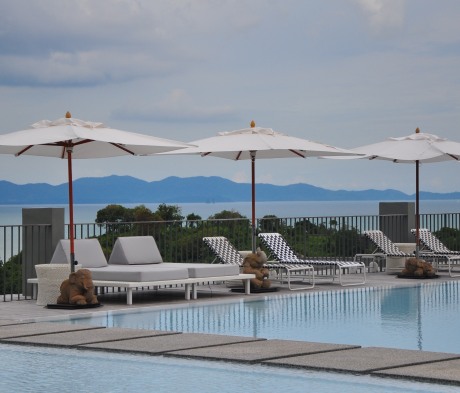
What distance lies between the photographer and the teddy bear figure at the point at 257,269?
1591cm

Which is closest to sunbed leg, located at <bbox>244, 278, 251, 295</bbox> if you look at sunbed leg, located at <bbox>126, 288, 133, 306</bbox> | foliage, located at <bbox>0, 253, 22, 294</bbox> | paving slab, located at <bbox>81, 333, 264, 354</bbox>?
sunbed leg, located at <bbox>126, 288, 133, 306</bbox>

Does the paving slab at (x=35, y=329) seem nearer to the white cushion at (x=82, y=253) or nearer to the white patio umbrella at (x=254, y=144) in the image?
the white cushion at (x=82, y=253)

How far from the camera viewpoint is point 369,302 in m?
14.6

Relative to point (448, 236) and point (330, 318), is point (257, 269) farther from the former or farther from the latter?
point (448, 236)

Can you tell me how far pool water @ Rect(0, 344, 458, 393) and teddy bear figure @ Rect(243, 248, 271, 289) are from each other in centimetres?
664

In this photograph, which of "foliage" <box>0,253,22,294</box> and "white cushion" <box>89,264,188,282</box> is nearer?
"white cushion" <box>89,264,188,282</box>

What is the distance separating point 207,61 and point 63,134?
55721mm

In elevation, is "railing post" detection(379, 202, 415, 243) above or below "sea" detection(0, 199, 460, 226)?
below

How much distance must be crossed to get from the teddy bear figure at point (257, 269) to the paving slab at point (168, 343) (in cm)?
537

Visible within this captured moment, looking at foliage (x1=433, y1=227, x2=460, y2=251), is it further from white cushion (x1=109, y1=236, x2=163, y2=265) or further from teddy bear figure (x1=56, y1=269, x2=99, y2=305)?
teddy bear figure (x1=56, y1=269, x2=99, y2=305)

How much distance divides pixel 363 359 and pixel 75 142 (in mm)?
7457

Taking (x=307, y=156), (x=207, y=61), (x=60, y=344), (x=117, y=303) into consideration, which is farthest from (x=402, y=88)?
(x=60, y=344)

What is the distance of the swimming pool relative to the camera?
430 inches

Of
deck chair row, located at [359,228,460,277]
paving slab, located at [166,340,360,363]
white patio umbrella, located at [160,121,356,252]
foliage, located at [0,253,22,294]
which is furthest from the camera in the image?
deck chair row, located at [359,228,460,277]
